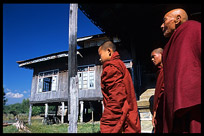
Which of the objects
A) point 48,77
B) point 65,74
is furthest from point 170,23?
point 48,77

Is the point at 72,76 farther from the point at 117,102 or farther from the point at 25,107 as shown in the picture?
the point at 25,107

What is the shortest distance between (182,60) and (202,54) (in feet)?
0.44

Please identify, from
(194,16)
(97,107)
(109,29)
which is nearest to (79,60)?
(97,107)

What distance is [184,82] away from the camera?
1.09 m

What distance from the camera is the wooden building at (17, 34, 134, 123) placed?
12062 mm

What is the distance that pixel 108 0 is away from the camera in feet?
10.4

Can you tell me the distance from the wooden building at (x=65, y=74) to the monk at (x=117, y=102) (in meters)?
8.77

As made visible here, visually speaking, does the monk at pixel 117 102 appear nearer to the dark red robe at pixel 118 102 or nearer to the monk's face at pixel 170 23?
the dark red robe at pixel 118 102

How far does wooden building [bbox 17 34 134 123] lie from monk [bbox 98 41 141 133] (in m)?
8.77

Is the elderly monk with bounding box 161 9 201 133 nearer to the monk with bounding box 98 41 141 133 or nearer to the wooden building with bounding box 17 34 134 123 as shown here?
the monk with bounding box 98 41 141 133

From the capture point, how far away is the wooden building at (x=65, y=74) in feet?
39.6

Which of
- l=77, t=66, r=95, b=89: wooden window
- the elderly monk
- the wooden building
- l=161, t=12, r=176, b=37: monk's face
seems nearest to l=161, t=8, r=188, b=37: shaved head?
l=161, t=12, r=176, b=37: monk's face

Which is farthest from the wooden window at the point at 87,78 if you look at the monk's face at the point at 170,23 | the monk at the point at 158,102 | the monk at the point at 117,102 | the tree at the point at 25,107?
the tree at the point at 25,107

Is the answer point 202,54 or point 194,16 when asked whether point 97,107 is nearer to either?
point 194,16
